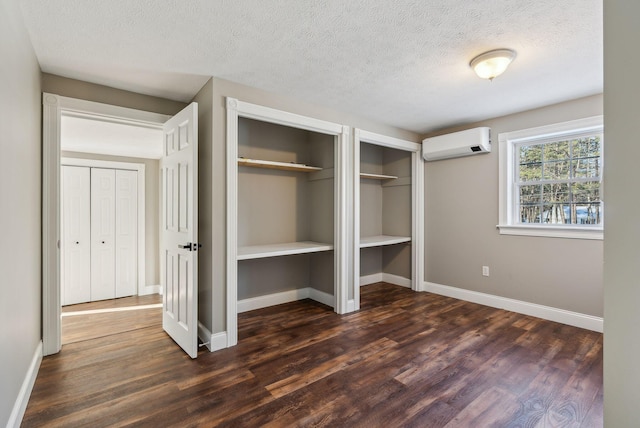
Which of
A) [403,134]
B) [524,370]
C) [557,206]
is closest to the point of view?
[524,370]

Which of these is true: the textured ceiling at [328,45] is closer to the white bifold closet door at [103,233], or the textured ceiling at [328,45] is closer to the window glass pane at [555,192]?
the window glass pane at [555,192]

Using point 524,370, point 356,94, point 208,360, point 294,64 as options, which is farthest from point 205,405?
point 356,94

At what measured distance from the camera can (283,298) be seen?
4.06m

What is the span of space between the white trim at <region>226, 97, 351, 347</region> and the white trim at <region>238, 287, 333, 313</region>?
352 millimetres

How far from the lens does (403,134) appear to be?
14.4 feet

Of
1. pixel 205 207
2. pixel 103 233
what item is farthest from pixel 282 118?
pixel 103 233

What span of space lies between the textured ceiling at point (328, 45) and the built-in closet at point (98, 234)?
2.33 metres

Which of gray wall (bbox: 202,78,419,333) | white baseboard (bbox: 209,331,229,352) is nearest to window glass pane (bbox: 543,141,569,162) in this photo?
gray wall (bbox: 202,78,419,333)

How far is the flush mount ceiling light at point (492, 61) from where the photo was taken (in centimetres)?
224

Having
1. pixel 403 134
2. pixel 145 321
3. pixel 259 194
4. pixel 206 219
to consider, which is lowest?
pixel 145 321

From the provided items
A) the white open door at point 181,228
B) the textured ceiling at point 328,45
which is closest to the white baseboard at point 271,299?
the white open door at point 181,228

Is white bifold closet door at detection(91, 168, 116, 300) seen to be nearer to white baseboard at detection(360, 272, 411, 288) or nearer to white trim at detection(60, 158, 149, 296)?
white trim at detection(60, 158, 149, 296)

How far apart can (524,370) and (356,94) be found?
110 inches

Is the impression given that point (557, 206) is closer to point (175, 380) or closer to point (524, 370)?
point (524, 370)
